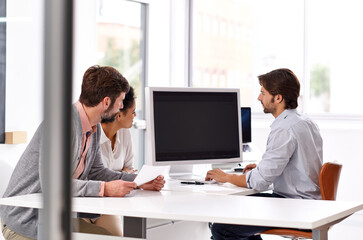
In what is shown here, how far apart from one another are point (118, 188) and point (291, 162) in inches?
40.3

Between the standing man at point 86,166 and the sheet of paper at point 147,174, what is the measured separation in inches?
3.1

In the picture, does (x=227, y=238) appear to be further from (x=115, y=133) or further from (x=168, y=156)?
(x=115, y=133)

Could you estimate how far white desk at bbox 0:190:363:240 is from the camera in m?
1.96

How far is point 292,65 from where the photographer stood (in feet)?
20.2

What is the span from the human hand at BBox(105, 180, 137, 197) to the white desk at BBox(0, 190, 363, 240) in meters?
0.03

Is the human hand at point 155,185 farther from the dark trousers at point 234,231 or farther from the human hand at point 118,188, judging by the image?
the dark trousers at point 234,231

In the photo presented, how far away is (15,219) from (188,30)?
4.65 meters

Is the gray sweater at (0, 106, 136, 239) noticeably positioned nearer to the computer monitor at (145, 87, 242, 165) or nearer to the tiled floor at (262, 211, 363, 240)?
the computer monitor at (145, 87, 242, 165)

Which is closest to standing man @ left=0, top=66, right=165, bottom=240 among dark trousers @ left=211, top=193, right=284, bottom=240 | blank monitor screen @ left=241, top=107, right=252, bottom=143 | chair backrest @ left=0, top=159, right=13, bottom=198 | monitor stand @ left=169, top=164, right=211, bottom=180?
dark trousers @ left=211, top=193, right=284, bottom=240

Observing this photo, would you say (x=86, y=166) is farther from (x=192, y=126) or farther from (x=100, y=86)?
(x=192, y=126)

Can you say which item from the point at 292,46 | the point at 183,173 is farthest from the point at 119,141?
the point at 292,46

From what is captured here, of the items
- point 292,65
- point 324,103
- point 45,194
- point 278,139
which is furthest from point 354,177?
point 45,194

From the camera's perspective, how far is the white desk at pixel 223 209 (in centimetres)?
196

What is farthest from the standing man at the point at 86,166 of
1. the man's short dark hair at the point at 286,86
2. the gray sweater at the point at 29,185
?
the man's short dark hair at the point at 286,86
